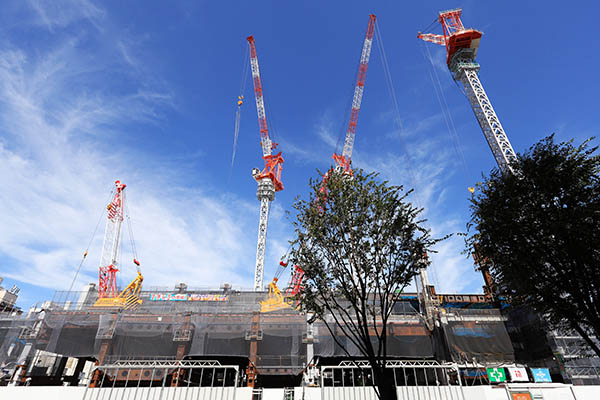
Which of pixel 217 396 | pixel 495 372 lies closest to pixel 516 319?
pixel 495 372

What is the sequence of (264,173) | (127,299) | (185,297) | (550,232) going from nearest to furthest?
(550,232) < (127,299) < (185,297) < (264,173)

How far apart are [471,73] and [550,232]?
155ft

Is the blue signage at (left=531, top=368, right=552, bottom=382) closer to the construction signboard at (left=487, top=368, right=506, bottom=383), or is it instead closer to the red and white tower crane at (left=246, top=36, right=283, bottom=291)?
the construction signboard at (left=487, top=368, right=506, bottom=383)

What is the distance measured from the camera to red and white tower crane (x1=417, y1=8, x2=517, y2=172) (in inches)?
1668

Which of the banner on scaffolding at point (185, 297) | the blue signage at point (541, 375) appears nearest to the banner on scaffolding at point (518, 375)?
the blue signage at point (541, 375)

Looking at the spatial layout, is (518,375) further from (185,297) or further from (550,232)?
(185,297)

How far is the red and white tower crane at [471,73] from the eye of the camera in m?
42.4

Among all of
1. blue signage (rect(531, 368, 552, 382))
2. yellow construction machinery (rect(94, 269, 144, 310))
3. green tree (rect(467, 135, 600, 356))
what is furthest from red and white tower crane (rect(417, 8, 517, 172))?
Answer: yellow construction machinery (rect(94, 269, 144, 310))

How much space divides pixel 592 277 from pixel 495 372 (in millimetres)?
17878

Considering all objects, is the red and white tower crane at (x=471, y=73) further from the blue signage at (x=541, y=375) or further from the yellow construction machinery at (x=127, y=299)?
the yellow construction machinery at (x=127, y=299)

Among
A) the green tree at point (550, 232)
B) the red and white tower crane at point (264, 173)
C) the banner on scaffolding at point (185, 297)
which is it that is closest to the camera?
the green tree at point (550, 232)

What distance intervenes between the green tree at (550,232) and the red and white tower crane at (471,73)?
1351 inches

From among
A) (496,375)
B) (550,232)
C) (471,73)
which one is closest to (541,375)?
(496,375)

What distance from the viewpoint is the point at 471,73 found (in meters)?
47.5
